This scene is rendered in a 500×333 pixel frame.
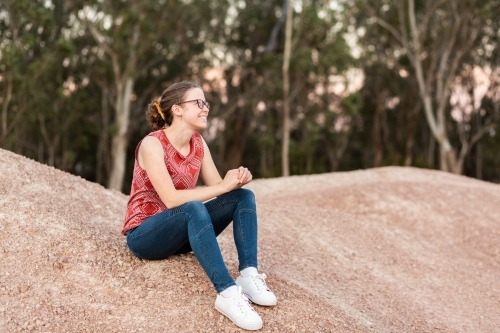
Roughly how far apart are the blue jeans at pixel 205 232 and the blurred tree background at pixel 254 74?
14799 millimetres

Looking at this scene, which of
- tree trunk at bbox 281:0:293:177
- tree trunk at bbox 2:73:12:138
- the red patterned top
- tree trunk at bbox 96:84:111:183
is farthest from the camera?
tree trunk at bbox 96:84:111:183

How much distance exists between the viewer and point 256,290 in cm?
383

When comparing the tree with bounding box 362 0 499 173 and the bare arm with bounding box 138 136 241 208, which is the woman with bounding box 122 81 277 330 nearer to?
the bare arm with bounding box 138 136 241 208

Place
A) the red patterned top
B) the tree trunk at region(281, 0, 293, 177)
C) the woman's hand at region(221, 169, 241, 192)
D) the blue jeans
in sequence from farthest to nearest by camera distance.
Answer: the tree trunk at region(281, 0, 293, 177) → the red patterned top → the woman's hand at region(221, 169, 241, 192) → the blue jeans

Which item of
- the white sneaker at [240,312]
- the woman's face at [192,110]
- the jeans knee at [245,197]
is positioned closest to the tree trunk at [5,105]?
the woman's face at [192,110]

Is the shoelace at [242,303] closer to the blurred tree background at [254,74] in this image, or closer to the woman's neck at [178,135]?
the woman's neck at [178,135]

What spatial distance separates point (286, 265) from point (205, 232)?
7.11 feet

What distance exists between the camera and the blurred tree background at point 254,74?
63.7 feet

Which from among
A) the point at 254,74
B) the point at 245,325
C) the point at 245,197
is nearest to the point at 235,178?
the point at 245,197

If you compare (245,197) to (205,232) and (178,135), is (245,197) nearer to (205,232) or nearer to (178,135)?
(205,232)

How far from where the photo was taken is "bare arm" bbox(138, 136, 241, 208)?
363 cm

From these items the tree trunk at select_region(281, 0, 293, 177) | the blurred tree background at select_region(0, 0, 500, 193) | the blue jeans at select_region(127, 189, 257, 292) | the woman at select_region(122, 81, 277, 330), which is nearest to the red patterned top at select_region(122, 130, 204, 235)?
the woman at select_region(122, 81, 277, 330)

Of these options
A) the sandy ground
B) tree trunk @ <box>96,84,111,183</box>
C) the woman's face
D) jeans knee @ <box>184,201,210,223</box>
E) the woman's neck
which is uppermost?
the woman's face

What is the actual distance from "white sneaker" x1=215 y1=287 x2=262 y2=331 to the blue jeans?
0.09 metres
